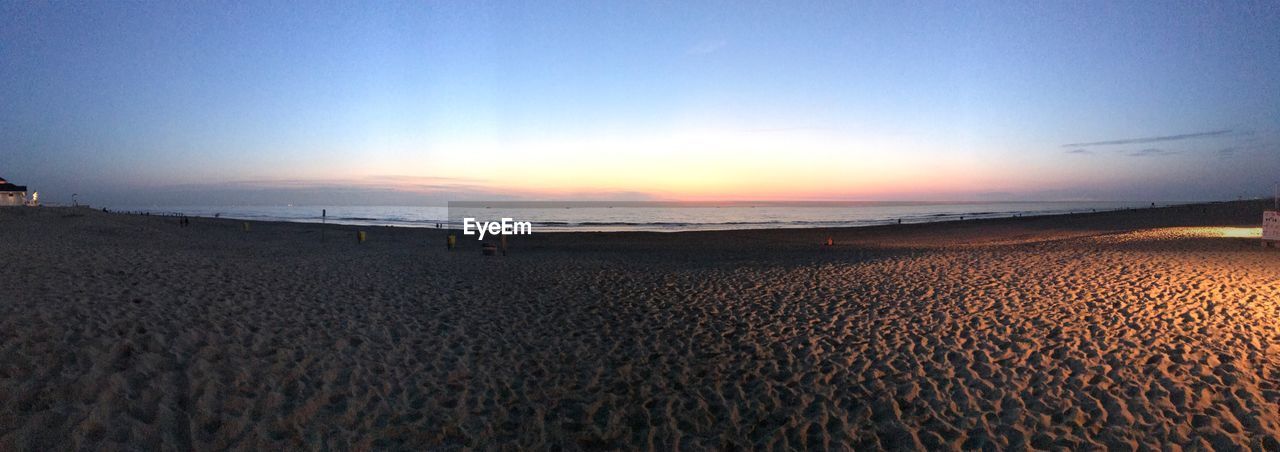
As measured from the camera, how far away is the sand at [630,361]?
567cm

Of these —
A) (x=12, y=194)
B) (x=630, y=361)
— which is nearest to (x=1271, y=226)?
(x=630, y=361)

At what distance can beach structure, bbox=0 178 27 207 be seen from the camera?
5009cm

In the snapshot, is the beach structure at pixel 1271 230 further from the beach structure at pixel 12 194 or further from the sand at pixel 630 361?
the beach structure at pixel 12 194

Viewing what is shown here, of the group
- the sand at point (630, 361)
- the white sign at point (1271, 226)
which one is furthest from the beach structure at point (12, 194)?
the white sign at point (1271, 226)

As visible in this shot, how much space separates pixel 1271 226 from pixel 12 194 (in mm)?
87600

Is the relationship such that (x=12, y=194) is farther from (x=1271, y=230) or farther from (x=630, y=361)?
(x=1271, y=230)

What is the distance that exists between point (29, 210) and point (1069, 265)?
2610 inches

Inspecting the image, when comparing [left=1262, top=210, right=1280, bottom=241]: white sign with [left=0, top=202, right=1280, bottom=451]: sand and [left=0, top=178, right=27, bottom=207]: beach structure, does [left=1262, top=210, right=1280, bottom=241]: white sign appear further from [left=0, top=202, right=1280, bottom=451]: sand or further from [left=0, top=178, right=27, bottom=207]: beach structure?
[left=0, top=178, right=27, bottom=207]: beach structure

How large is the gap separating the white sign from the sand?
6495 mm

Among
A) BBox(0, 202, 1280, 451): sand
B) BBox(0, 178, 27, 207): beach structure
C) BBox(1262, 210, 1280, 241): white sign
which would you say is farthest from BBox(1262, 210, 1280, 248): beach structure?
BBox(0, 178, 27, 207): beach structure

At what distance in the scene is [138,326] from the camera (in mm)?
7348

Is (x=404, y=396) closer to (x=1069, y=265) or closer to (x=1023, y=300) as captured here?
(x=1023, y=300)

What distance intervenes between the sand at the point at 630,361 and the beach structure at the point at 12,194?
57.1 m

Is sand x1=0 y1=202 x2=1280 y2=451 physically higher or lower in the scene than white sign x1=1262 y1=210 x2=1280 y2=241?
lower
